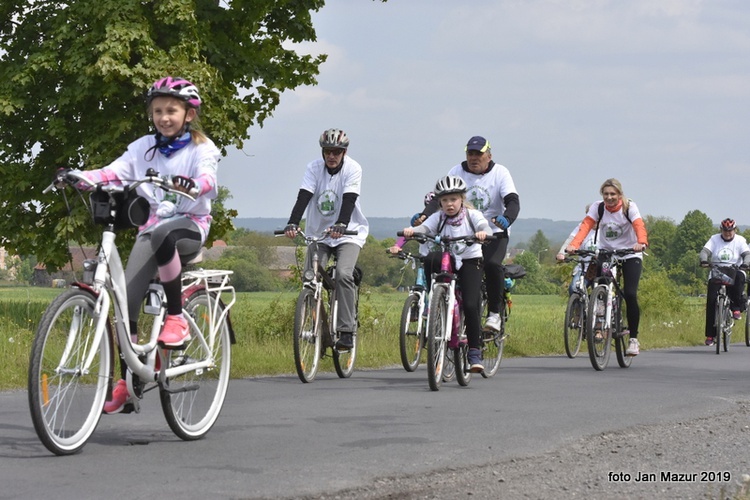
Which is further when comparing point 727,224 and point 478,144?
point 727,224

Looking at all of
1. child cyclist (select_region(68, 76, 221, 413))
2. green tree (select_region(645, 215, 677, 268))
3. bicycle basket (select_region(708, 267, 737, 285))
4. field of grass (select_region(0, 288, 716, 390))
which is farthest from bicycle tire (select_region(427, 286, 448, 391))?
green tree (select_region(645, 215, 677, 268))

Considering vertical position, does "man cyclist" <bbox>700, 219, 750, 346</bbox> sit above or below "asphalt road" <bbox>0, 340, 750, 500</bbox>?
above

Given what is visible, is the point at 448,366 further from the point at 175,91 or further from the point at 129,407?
the point at 175,91

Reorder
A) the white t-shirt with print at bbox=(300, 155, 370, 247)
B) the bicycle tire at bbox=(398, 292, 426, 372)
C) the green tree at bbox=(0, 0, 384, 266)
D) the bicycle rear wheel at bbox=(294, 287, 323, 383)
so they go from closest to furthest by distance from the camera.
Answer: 1. the bicycle rear wheel at bbox=(294, 287, 323, 383)
2. the bicycle tire at bbox=(398, 292, 426, 372)
3. the white t-shirt with print at bbox=(300, 155, 370, 247)
4. the green tree at bbox=(0, 0, 384, 266)

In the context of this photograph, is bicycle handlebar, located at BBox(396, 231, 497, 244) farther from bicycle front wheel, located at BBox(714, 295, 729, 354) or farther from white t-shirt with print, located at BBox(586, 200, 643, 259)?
bicycle front wheel, located at BBox(714, 295, 729, 354)

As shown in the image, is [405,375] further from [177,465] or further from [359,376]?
[177,465]

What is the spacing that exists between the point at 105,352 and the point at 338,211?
16.8 ft

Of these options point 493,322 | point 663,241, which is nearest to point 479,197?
point 493,322

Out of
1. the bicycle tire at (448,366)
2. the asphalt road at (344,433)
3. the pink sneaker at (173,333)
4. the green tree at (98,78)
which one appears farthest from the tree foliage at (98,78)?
the pink sneaker at (173,333)

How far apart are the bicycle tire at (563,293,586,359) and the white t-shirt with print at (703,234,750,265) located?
5.88m

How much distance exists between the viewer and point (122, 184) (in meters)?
6.16

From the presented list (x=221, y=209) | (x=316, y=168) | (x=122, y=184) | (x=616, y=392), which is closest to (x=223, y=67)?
(x=221, y=209)

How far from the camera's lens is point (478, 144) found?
11555 millimetres

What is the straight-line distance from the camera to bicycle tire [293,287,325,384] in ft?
34.2
